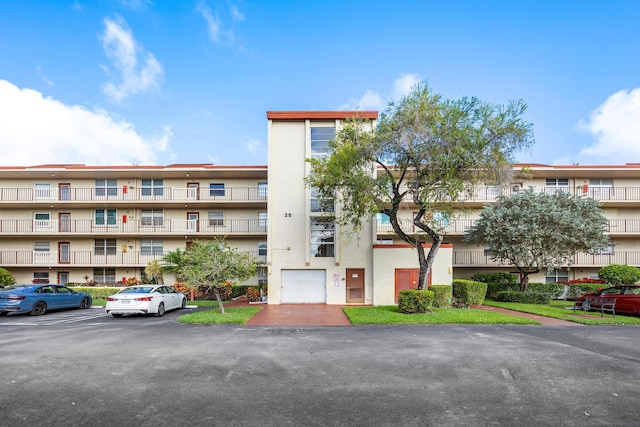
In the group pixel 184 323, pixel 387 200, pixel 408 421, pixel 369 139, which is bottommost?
pixel 184 323

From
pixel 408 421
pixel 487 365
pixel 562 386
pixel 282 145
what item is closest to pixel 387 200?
pixel 282 145

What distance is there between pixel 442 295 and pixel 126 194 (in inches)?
849

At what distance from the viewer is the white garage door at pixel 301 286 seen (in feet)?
65.1

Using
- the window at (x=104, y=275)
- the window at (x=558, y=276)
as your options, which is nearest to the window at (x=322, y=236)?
the window at (x=104, y=275)

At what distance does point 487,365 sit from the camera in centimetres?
739

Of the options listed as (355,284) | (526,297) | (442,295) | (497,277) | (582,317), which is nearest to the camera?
(582,317)

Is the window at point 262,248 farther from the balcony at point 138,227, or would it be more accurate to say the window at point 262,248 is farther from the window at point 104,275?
the window at point 104,275

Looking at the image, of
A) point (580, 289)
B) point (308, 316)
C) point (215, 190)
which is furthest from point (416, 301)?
point (215, 190)

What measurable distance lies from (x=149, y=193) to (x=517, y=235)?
23.6m

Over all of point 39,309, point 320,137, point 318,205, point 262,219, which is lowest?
point 39,309

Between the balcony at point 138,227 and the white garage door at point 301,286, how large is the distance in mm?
5512

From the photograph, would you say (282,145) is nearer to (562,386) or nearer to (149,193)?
(149,193)

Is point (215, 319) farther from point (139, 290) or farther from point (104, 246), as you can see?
point (104, 246)

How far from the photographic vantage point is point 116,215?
25531mm
